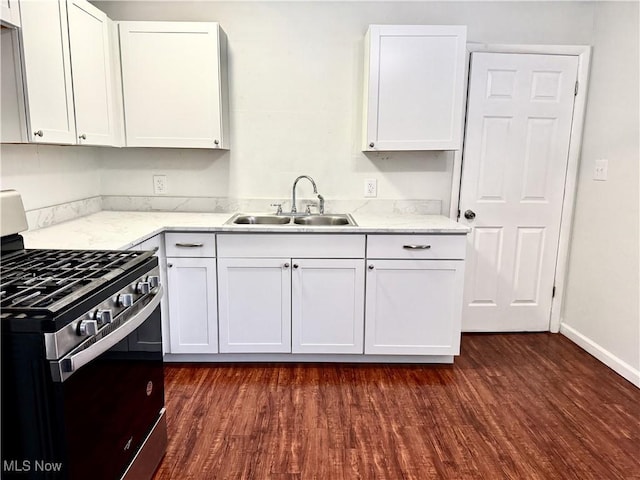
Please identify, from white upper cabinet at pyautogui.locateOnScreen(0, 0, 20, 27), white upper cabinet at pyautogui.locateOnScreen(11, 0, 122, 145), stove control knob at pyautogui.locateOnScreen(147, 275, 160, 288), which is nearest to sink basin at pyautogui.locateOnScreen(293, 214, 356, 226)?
white upper cabinet at pyautogui.locateOnScreen(11, 0, 122, 145)

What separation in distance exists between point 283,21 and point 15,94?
1.70m

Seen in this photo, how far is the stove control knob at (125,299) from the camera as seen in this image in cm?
136

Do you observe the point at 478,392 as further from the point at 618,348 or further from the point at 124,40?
the point at 124,40

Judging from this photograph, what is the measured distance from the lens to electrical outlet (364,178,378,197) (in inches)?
119

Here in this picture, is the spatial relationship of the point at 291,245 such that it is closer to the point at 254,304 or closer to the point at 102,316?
the point at 254,304

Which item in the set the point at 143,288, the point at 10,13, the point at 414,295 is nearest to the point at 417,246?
the point at 414,295

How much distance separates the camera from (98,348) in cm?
122

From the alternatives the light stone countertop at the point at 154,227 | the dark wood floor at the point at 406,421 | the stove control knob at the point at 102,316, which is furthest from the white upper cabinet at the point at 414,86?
the stove control knob at the point at 102,316

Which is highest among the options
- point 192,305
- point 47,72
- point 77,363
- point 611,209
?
point 47,72

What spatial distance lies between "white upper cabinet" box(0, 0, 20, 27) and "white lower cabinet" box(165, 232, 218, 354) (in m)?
1.17

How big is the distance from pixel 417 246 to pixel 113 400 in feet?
5.61

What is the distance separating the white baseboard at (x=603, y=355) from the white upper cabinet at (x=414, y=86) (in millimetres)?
1580

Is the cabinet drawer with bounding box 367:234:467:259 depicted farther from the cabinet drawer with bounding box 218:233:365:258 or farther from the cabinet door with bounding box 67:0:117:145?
the cabinet door with bounding box 67:0:117:145

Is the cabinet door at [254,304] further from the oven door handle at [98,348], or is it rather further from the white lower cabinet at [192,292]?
the oven door handle at [98,348]
